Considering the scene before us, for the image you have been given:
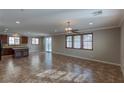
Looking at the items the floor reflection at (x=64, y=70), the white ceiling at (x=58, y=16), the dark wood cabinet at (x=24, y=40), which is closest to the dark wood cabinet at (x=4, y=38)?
the dark wood cabinet at (x=24, y=40)

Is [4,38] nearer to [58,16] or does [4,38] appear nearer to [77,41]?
[77,41]

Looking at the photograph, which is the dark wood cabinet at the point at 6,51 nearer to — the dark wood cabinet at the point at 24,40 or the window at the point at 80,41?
the dark wood cabinet at the point at 24,40

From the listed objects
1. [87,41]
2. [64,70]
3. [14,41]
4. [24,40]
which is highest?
[24,40]

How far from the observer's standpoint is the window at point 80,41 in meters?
8.89

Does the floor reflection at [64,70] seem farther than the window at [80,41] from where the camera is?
No

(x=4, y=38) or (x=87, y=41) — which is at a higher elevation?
(x=4, y=38)

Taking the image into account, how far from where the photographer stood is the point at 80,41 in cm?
979

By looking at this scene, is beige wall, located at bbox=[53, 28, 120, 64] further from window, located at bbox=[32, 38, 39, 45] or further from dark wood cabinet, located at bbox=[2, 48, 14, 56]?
window, located at bbox=[32, 38, 39, 45]

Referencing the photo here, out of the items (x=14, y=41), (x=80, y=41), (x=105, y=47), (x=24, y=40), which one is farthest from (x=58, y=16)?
(x=24, y=40)

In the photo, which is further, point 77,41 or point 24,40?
point 24,40

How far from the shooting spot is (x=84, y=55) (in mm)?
9258
